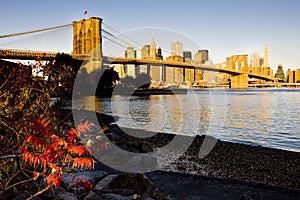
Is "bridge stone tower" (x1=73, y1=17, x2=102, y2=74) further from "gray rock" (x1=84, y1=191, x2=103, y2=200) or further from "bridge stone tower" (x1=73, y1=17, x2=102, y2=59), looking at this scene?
"gray rock" (x1=84, y1=191, x2=103, y2=200)

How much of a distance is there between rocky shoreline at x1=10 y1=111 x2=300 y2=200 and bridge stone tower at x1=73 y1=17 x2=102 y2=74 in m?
44.7

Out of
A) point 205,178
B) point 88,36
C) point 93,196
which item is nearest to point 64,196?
point 93,196

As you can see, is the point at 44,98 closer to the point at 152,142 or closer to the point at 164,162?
the point at 164,162

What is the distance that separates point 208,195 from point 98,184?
1.79 meters

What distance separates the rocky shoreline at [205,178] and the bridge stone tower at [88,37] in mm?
44682

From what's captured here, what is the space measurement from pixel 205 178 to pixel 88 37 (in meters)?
53.6

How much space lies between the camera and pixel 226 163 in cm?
717

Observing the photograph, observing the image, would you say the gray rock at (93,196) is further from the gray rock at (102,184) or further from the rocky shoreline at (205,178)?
the gray rock at (102,184)

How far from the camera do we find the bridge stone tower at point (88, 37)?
53.8 meters

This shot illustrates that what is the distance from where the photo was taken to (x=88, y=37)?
55375 mm

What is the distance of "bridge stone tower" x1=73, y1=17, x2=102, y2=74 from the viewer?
5384 centimetres

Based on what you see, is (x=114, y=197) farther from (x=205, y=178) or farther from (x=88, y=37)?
(x=88, y=37)

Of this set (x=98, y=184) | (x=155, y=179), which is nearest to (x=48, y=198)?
(x=98, y=184)

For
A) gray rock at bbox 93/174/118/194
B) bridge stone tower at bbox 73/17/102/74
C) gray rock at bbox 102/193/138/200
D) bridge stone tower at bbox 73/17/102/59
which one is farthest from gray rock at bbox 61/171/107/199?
bridge stone tower at bbox 73/17/102/59
